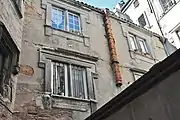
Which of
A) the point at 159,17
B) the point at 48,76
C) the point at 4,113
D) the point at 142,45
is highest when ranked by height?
the point at 159,17

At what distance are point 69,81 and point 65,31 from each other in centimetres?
243

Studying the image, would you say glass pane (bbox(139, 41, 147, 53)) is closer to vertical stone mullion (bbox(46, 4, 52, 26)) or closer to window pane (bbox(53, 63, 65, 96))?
vertical stone mullion (bbox(46, 4, 52, 26))

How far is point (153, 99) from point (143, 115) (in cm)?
32

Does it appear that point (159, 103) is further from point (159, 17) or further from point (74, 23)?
point (159, 17)

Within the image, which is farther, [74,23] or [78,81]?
[74,23]

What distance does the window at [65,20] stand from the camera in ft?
35.0

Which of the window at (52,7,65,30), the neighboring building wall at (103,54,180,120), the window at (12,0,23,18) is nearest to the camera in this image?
the neighboring building wall at (103,54,180,120)

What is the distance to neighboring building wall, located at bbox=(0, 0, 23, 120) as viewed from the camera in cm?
684

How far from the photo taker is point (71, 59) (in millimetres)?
9734

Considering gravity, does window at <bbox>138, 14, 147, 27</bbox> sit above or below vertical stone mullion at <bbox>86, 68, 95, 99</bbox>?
above

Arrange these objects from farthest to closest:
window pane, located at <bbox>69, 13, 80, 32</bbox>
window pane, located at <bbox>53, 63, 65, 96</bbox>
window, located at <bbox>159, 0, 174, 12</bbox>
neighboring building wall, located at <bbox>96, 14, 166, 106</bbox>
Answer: window, located at <bbox>159, 0, 174, 12</bbox>, window pane, located at <bbox>69, 13, 80, 32</bbox>, neighboring building wall, located at <bbox>96, 14, 166, 106</bbox>, window pane, located at <bbox>53, 63, 65, 96</bbox>

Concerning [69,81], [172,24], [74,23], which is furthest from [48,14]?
[172,24]

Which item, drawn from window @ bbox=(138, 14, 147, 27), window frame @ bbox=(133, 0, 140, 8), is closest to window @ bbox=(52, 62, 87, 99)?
window @ bbox=(138, 14, 147, 27)

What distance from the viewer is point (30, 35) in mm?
9461
